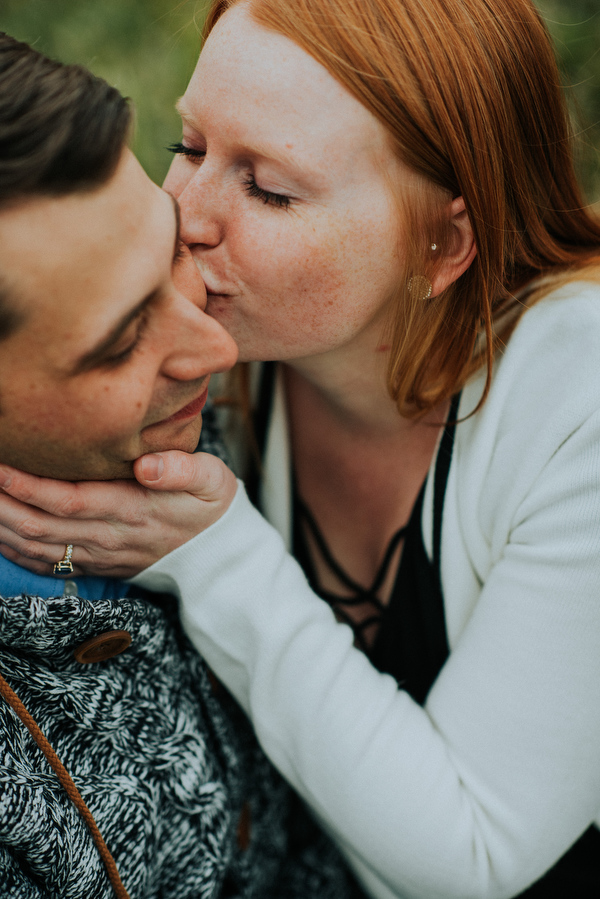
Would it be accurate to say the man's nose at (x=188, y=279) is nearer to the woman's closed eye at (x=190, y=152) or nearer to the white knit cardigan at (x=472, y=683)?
the woman's closed eye at (x=190, y=152)

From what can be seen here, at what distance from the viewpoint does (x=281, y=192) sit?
4.40ft

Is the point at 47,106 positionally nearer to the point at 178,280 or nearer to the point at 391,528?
the point at 178,280

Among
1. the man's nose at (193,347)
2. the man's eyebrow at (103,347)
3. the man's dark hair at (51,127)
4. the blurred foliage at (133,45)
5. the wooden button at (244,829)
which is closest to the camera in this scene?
the man's dark hair at (51,127)

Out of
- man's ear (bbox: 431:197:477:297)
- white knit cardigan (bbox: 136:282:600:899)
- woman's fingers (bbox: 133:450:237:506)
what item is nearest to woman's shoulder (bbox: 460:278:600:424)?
white knit cardigan (bbox: 136:282:600:899)

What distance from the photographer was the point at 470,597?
1659mm

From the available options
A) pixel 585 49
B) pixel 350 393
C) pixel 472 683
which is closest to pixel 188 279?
pixel 350 393

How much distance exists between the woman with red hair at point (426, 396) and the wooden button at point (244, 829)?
20 cm

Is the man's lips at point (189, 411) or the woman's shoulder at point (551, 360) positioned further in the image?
the woman's shoulder at point (551, 360)

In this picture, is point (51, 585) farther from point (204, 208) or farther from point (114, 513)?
point (204, 208)

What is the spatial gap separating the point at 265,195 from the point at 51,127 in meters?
0.47

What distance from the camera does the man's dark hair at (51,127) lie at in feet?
3.07

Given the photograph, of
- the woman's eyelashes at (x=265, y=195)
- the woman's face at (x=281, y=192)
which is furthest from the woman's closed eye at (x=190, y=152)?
the woman's eyelashes at (x=265, y=195)

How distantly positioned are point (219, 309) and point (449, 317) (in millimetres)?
513

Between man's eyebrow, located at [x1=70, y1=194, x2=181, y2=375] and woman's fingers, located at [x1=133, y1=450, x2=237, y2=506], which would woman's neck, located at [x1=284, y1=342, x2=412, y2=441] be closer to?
woman's fingers, located at [x1=133, y1=450, x2=237, y2=506]
